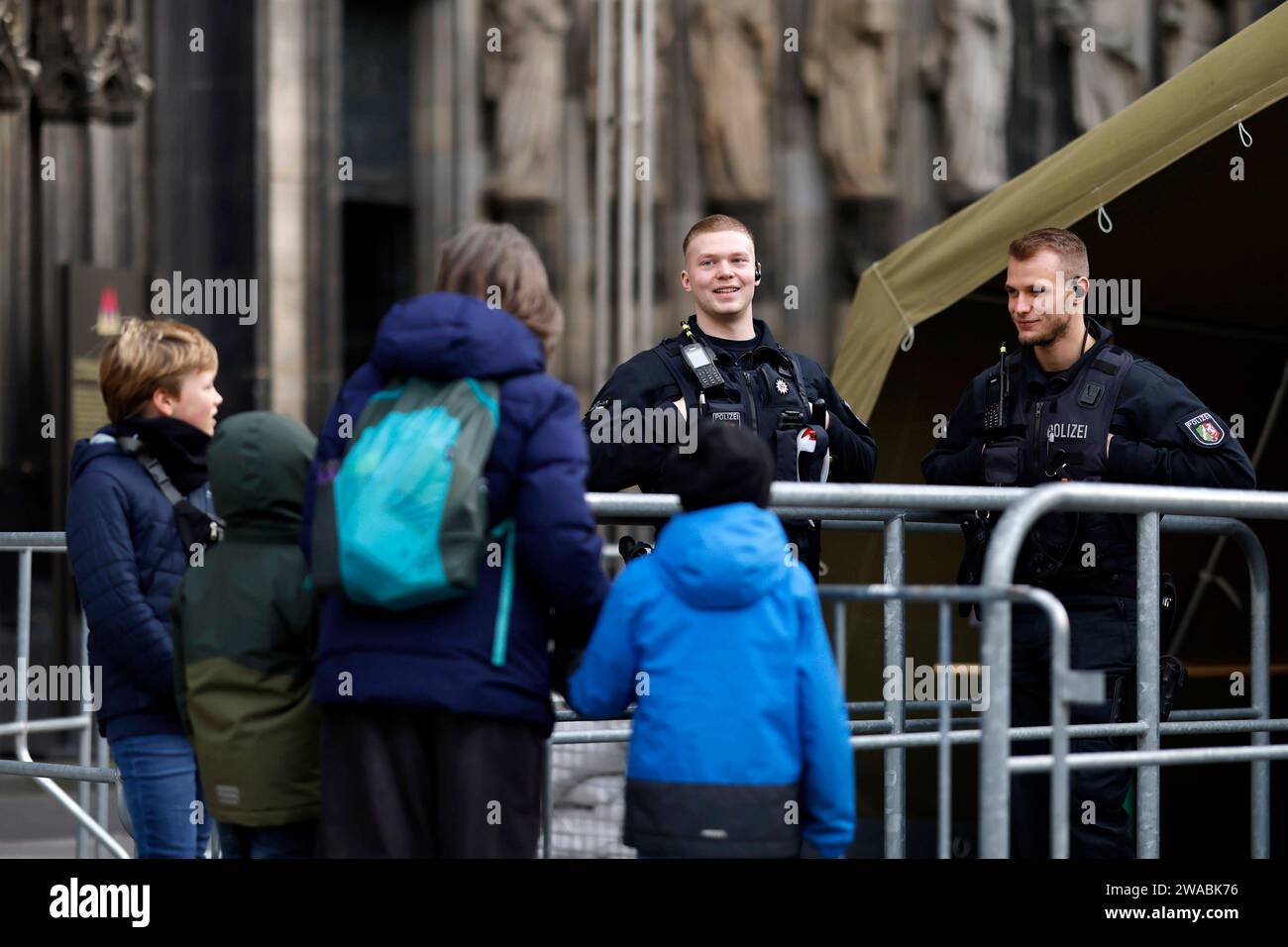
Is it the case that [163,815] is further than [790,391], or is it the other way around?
[790,391]

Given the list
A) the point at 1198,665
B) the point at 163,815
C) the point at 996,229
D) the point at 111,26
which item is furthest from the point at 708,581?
the point at 111,26

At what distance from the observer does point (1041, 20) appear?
716 inches

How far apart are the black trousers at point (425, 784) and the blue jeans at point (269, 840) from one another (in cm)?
25

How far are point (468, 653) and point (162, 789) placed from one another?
1.28 meters

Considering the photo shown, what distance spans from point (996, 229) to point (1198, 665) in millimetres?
2339

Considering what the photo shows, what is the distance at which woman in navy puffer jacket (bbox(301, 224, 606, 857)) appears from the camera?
12.7 feet

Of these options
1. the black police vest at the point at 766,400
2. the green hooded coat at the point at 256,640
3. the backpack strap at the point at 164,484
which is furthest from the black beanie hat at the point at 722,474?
the black police vest at the point at 766,400

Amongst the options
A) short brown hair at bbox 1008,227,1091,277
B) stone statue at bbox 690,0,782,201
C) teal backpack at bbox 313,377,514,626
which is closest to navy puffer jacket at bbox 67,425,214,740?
teal backpack at bbox 313,377,514,626

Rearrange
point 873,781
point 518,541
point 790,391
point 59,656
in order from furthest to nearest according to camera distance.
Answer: point 59,656, point 873,781, point 790,391, point 518,541

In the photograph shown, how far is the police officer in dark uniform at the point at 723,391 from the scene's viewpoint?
562 cm

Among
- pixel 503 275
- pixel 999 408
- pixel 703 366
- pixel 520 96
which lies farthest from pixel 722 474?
pixel 520 96

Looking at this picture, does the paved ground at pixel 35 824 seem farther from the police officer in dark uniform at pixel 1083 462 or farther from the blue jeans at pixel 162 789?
the police officer in dark uniform at pixel 1083 462

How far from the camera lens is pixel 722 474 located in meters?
4.05
